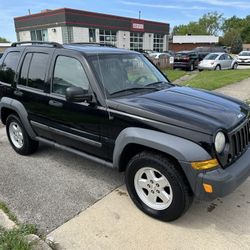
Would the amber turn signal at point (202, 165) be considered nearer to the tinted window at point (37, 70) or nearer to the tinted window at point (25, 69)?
the tinted window at point (37, 70)

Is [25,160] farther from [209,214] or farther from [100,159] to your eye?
[209,214]

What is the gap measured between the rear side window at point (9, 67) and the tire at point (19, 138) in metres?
0.65

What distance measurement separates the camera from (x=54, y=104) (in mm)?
4000

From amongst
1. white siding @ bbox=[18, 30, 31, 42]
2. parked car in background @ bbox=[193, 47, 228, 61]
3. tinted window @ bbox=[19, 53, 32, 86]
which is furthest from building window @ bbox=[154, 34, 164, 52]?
tinted window @ bbox=[19, 53, 32, 86]

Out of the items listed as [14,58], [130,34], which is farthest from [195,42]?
[14,58]

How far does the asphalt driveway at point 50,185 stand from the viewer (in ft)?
11.0

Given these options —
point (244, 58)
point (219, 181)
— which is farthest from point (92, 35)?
point (219, 181)

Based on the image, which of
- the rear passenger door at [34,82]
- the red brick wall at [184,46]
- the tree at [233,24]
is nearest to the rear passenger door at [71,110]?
the rear passenger door at [34,82]

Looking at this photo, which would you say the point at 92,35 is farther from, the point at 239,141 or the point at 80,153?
the point at 239,141

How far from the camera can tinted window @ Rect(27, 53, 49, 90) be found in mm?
4203

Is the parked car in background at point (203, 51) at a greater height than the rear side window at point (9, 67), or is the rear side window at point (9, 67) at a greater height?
the rear side window at point (9, 67)

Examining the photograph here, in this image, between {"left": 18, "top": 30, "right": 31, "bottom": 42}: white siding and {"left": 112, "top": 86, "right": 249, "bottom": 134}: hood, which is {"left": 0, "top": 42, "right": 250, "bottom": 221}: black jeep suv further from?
{"left": 18, "top": 30, "right": 31, "bottom": 42}: white siding

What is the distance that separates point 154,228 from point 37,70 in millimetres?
2802

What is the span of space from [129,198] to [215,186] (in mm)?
1274
